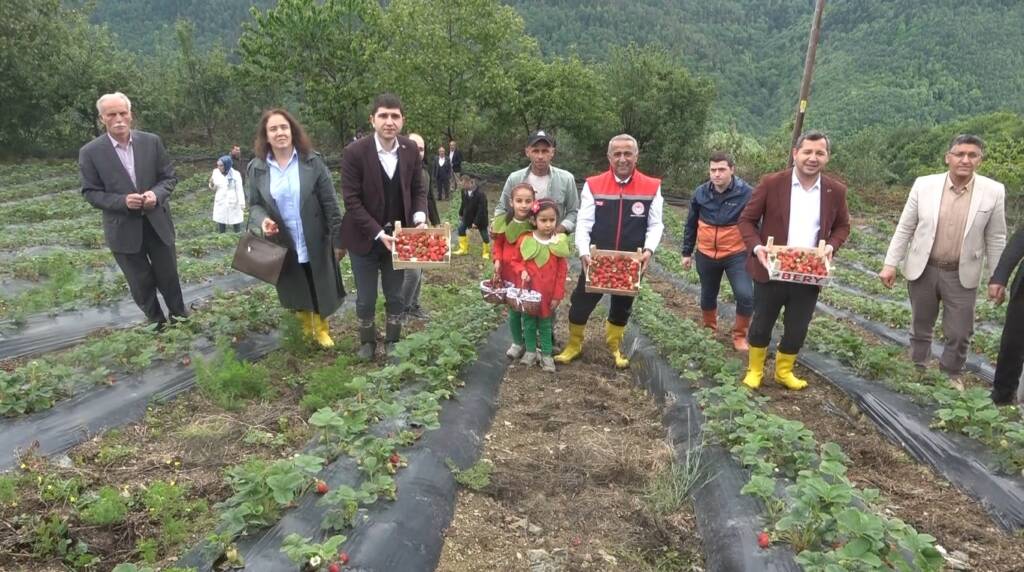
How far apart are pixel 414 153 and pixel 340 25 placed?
76.3ft

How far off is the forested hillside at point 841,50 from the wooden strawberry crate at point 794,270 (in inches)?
1414

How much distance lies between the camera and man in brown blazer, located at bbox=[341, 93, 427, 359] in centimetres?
471

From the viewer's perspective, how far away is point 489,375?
4805 millimetres

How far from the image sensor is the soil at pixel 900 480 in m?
2.96

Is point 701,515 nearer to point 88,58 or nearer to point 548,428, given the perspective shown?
point 548,428

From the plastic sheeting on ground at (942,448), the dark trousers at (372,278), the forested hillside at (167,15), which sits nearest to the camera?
the plastic sheeting on ground at (942,448)

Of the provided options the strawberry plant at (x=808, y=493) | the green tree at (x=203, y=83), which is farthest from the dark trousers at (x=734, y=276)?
the green tree at (x=203, y=83)

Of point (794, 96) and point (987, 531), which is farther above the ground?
point (794, 96)

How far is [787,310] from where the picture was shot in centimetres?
469

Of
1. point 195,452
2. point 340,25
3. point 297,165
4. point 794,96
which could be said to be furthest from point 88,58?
point 794,96

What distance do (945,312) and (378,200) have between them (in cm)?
469

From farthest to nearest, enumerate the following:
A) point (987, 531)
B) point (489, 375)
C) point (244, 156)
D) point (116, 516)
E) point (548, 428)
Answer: point (244, 156) → point (489, 375) → point (548, 428) → point (987, 531) → point (116, 516)

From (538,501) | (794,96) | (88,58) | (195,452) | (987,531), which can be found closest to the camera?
(987,531)

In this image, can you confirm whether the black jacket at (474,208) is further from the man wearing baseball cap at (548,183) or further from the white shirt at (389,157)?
the white shirt at (389,157)
